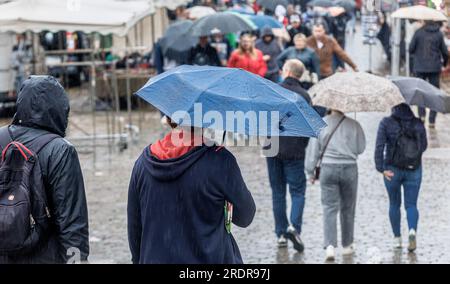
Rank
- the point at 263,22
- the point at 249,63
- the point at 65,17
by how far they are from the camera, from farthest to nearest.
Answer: the point at 263,22
the point at 249,63
the point at 65,17

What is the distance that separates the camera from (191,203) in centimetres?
503

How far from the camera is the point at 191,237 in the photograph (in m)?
5.04

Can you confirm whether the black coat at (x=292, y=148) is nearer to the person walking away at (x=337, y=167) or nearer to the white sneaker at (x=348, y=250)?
the person walking away at (x=337, y=167)

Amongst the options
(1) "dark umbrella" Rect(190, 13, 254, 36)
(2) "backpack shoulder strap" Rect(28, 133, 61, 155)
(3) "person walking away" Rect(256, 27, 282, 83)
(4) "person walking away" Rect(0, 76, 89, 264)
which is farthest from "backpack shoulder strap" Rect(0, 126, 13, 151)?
(3) "person walking away" Rect(256, 27, 282, 83)

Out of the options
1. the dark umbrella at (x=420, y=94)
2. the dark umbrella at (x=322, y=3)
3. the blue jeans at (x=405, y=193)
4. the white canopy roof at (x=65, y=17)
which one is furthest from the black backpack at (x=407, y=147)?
the dark umbrella at (x=322, y=3)

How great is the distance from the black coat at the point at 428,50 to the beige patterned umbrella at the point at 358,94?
292 inches

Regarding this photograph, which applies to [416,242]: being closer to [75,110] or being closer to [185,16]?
[75,110]

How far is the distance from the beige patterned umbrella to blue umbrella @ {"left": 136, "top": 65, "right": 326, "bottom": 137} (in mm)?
3589

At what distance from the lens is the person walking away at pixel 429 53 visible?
16.6 metres

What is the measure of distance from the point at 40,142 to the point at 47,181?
0.67ft

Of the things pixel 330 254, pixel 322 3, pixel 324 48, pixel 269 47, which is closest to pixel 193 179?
pixel 330 254

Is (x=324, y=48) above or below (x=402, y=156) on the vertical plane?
above

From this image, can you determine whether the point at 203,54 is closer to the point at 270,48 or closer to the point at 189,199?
the point at 270,48

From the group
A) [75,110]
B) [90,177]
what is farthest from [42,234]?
[75,110]
